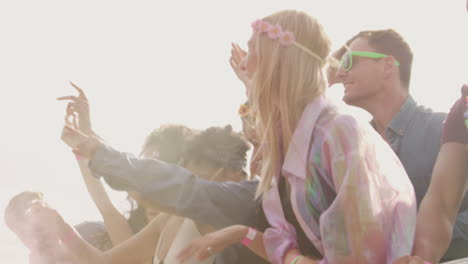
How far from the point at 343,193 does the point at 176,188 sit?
93 cm

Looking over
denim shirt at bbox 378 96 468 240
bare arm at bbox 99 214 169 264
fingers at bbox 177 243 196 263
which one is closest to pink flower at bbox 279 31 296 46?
fingers at bbox 177 243 196 263

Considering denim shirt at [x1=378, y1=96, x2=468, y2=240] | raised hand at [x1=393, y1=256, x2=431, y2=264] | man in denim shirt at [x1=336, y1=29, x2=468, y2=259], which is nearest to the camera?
raised hand at [x1=393, y1=256, x2=431, y2=264]

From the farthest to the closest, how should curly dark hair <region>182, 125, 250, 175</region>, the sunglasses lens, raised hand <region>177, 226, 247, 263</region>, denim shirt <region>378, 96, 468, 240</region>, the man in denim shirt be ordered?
1. the sunglasses lens
2. curly dark hair <region>182, 125, 250, 175</region>
3. the man in denim shirt
4. denim shirt <region>378, 96, 468, 240</region>
5. raised hand <region>177, 226, 247, 263</region>

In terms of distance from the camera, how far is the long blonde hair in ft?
10.0

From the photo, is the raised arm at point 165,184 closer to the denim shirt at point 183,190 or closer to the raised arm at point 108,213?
the denim shirt at point 183,190

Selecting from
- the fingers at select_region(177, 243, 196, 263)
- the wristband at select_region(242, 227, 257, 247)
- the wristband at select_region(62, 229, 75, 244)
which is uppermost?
the fingers at select_region(177, 243, 196, 263)

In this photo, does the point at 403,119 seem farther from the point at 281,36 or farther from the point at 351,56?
the point at 281,36

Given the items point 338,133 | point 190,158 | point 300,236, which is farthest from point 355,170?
point 190,158

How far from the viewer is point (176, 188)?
128 inches

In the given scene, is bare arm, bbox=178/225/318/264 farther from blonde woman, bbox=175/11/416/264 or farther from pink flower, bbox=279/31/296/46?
pink flower, bbox=279/31/296/46

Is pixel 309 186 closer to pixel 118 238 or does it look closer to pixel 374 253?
pixel 374 253

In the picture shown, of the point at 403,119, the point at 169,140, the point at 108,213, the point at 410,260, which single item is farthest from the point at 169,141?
the point at 410,260

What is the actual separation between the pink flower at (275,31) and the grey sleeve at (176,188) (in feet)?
2.55

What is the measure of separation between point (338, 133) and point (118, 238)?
238cm
